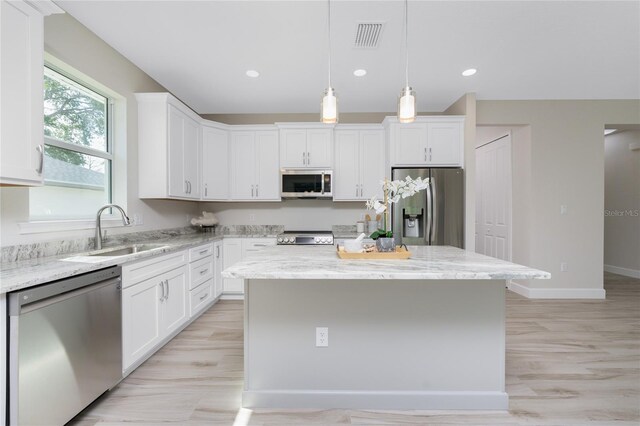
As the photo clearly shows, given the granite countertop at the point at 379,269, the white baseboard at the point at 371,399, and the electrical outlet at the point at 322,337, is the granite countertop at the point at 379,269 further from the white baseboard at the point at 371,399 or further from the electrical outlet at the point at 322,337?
the white baseboard at the point at 371,399

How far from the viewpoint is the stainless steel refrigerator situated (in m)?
3.65

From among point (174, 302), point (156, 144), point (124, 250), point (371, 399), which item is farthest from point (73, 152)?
point (371, 399)

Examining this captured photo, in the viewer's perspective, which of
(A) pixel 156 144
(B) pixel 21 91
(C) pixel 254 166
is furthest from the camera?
(C) pixel 254 166

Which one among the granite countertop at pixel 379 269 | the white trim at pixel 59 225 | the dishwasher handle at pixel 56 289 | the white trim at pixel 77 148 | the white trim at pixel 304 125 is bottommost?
the dishwasher handle at pixel 56 289

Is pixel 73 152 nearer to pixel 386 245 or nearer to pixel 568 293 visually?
pixel 386 245

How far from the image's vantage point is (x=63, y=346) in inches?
60.5

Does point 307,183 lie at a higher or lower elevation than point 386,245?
higher

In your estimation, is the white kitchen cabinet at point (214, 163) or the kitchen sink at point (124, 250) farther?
the white kitchen cabinet at point (214, 163)

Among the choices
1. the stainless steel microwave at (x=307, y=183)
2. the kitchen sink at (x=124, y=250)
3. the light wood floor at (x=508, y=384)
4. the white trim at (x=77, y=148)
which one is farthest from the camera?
the stainless steel microwave at (x=307, y=183)

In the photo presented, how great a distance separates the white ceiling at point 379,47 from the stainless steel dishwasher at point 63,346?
2000 mm

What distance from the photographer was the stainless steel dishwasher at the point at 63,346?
133cm

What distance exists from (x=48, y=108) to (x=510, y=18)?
12.0 feet

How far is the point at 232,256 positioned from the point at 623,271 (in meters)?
7.03


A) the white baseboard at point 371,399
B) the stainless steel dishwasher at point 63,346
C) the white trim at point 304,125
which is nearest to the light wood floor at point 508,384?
the white baseboard at point 371,399
